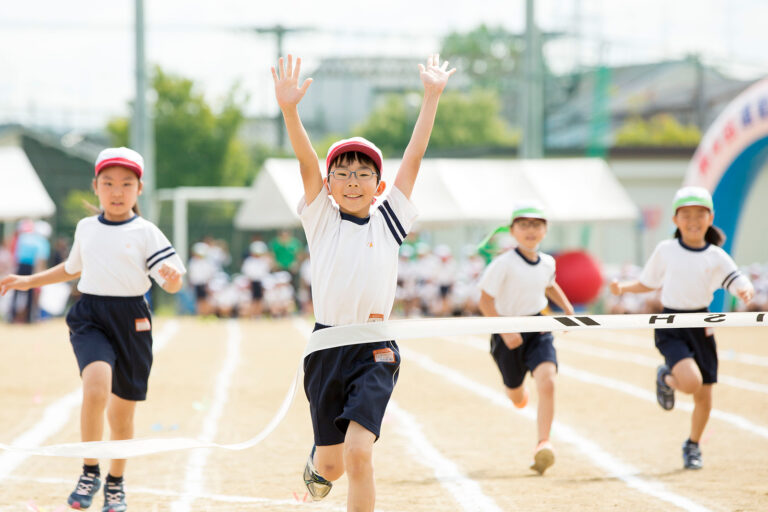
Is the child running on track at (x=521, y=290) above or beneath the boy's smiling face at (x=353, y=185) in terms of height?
beneath

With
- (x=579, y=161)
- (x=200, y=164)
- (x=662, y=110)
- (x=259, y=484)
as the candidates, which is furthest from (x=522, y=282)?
(x=662, y=110)

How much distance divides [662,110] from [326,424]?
77.6 metres

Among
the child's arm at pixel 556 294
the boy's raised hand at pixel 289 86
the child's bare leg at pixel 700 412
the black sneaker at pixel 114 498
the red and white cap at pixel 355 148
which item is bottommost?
the black sneaker at pixel 114 498

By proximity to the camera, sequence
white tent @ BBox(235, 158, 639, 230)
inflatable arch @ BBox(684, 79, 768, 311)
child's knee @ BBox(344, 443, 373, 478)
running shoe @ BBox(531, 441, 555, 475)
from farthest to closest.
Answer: white tent @ BBox(235, 158, 639, 230)
inflatable arch @ BBox(684, 79, 768, 311)
running shoe @ BBox(531, 441, 555, 475)
child's knee @ BBox(344, 443, 373, 478)

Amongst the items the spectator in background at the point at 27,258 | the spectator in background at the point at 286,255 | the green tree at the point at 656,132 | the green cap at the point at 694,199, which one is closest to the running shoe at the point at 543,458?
the green cap at the point at 694,199

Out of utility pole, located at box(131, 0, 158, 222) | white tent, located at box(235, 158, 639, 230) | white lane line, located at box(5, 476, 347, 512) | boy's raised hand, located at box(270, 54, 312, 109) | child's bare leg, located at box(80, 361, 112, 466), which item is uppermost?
utility pole, located at box(131, 0, 158, 222)

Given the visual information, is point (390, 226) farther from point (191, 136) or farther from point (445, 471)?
point (191, 136)

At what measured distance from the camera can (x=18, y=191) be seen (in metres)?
24.9

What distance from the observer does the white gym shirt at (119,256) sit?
6.04 m

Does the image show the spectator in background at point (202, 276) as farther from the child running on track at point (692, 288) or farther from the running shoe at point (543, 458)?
the running shoe at point (543, 458)

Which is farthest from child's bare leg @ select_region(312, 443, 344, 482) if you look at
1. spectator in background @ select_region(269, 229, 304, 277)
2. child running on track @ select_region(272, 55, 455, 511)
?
spectator in background @ select_region(269, 229, 304, 277)

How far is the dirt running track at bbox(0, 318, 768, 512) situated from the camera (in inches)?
253

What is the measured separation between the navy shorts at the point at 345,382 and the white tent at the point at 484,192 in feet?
67.2

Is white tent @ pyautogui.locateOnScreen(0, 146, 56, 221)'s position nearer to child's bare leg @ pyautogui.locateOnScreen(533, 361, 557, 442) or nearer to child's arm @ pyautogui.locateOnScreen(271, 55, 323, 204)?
child's bare leg @ pyautogui.locateOnScreen(533, 361, 557, 442)
